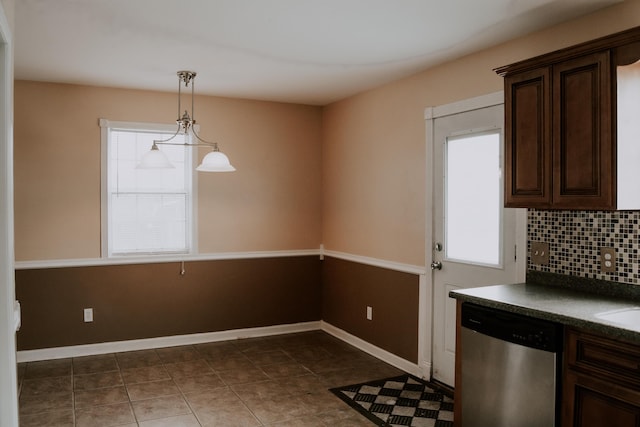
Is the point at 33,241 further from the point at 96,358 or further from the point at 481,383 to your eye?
the point at 481,383

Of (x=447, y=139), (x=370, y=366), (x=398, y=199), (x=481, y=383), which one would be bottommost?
(x=370, y=366)

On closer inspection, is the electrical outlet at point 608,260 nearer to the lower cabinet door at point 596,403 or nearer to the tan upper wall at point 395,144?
the lower cabinet door at point 596,403

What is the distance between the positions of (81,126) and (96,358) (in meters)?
2.09

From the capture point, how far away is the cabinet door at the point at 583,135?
2.55 meters

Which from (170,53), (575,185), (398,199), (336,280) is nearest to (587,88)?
(575,185)

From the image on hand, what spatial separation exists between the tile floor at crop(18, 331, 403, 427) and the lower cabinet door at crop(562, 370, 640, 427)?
142cm

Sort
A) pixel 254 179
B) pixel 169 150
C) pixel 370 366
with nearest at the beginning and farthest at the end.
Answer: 1. pixel 370 366
2. pixel 169 150
3. pixel 254 179

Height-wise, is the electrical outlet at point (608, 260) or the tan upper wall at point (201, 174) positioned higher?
the tan upper wall at point (201, 174)

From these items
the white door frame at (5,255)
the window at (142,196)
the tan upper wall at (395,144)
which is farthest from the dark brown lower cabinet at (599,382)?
the window at (142,196)

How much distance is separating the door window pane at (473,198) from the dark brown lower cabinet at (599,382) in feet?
4.18

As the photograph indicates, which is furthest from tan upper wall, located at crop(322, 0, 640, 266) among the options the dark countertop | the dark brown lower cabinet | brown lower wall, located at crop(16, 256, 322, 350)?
the dark brown lower cabinet

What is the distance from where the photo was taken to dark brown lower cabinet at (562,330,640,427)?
2.12m

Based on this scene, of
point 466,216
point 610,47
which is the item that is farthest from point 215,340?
point 610,47

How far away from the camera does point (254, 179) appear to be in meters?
5.55
